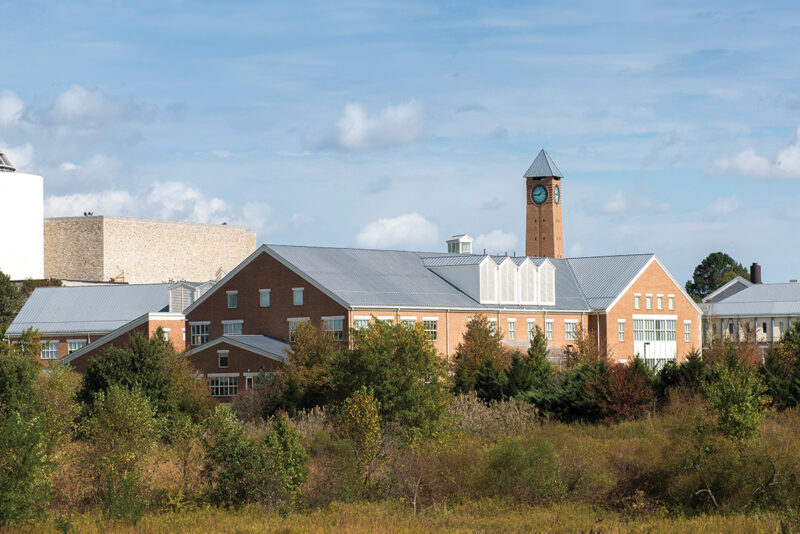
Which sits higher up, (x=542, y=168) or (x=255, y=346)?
(x=542, y=168)

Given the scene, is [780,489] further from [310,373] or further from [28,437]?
[310,373]

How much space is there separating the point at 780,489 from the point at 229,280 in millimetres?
42686

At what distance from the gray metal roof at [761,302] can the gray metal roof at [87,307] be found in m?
47.2

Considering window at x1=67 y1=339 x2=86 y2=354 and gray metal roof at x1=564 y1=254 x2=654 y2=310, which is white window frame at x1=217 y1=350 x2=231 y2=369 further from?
gray metal roof at x1=564 y1=254 x2=654 y2=310

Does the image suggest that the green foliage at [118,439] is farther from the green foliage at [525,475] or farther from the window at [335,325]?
the window at [335,325]

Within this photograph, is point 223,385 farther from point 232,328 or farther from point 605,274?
point 605,274

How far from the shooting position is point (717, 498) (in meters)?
26.0

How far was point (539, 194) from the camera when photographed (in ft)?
311

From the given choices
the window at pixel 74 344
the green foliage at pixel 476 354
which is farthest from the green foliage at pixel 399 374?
the window at pixel 74 344

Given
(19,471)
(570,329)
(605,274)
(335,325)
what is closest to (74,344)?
(335,325)

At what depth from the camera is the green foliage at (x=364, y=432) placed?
28.3 m

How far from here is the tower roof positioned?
9394 centimetres

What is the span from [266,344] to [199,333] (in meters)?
8.11

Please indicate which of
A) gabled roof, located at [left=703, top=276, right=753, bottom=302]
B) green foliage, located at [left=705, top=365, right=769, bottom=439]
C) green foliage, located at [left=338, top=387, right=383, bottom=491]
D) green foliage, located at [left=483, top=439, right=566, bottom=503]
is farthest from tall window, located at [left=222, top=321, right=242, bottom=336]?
gabled roof, located at [left=703, top=276, right=753, bottom=302]
